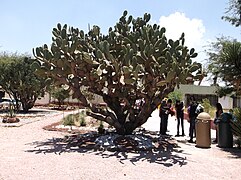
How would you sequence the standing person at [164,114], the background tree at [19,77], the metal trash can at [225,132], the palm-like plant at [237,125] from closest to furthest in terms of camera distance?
the palm-like plant at [237,125], the metal trash can at [225,132], the standing person at [164,114], the background tree at [19,77]

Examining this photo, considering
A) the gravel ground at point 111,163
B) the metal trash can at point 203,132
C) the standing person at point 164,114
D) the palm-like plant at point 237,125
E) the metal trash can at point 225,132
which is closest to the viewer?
the gravel ground at point 111,163

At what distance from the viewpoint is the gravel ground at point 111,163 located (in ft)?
23.4

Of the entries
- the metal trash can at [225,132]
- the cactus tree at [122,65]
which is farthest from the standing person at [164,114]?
the metal trash can at [225,132]

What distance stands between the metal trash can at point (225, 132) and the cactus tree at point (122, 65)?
76.8 inches

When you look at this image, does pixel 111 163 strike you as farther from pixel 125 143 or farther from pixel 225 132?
pixel 225 132

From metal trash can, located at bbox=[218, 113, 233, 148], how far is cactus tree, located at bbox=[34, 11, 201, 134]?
1951 millimetres

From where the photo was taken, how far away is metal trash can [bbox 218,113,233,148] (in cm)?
1139

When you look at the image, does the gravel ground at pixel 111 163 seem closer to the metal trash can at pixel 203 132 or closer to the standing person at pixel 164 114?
the metal trash can at pixel 203 132

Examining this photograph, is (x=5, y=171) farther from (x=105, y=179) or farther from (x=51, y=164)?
(x=105, y=179)

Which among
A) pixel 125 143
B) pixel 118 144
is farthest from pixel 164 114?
pixel 118 144

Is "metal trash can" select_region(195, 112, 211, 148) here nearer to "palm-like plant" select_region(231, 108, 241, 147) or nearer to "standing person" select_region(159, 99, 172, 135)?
"palm-like plant" select_region(231, 108, 241, 147)

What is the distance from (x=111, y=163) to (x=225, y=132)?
5.01 meters

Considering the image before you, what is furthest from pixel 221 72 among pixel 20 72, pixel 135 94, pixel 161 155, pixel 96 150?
pixel 20 72

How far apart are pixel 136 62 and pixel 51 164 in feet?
12.6
